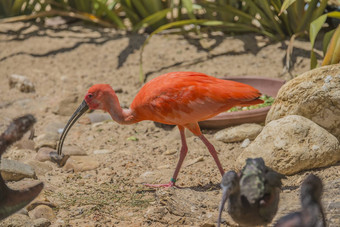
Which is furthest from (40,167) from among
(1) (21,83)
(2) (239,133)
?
(1) (21,83)

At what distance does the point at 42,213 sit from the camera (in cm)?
389

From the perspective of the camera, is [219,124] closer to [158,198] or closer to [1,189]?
[158,198]

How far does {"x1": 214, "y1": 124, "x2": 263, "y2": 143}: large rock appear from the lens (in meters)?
5.12

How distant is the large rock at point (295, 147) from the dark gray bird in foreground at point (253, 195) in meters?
1.04

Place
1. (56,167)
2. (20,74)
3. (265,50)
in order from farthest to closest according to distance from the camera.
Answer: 1. (20,74)
2. (265,50)
3. (56,167)

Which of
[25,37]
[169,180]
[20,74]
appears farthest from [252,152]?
[25,37]

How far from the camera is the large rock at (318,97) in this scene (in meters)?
4.47

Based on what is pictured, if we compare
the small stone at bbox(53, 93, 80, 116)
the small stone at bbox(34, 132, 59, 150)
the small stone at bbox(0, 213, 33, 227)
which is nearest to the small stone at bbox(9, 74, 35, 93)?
the small stone at bbox(53, 93, 80, 116)

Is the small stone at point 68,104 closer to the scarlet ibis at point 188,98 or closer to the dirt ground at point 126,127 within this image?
the dirt ground at point 126,127

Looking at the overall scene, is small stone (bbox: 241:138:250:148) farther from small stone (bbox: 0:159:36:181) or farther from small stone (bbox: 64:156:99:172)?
small stone (bbox: 0:159:36:181)

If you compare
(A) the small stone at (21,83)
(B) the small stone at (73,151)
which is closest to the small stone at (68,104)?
(A) the small stone at (21,83)

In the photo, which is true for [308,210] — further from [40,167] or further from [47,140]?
[47,140]

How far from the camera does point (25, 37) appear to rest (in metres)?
8.27

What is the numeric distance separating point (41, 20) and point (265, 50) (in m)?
4.02
